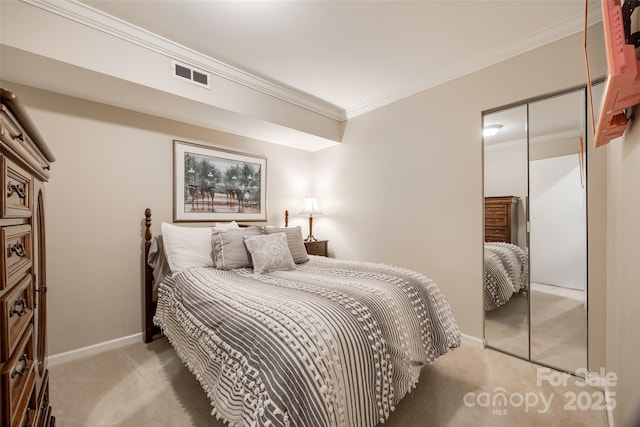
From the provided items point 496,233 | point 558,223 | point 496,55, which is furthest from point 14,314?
point 496,55

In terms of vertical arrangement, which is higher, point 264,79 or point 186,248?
point 264,79

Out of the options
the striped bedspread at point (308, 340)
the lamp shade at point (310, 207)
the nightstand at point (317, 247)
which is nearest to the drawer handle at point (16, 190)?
the striped bedspread at point (308, 340)

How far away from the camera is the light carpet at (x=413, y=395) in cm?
161

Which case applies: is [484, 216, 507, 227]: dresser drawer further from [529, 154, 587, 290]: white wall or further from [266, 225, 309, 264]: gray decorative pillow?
[266, 225, 309, 264]: gray decorative pillow

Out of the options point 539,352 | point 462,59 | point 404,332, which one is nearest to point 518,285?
point 539,352

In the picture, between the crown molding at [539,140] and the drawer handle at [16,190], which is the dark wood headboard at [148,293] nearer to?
the drawer handle at [16,190]

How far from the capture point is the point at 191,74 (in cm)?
243

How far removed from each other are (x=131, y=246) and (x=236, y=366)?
2.07 m

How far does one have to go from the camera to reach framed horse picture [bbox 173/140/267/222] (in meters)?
2.94

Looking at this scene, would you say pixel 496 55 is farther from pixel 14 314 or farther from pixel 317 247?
pixel 14 314

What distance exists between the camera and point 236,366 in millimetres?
1204

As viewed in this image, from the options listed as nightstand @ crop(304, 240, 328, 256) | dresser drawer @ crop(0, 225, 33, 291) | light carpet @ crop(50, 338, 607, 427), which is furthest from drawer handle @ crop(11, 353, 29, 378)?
nightstand @ crop(304, 240, 328, 256)

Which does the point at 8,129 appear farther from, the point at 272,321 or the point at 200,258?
the point at 200,258

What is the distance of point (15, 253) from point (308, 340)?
103 cm
